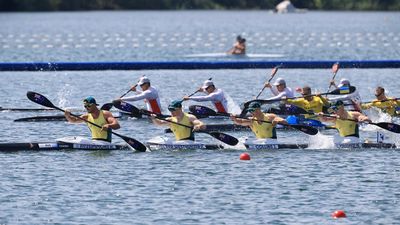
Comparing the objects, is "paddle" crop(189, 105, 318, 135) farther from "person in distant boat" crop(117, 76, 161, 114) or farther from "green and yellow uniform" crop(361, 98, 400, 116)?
"person in distant boat" crop(117, 76, 161, 114)

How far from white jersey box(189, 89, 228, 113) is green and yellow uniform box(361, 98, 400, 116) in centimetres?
388

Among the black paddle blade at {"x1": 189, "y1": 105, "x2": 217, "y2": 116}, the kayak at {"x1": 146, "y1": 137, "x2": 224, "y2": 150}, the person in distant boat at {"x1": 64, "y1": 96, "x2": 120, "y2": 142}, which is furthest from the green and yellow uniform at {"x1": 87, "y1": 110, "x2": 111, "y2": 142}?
the black paddle blade at {"x1": 189, "y1": 105, "x2": 217, "y2": 116}

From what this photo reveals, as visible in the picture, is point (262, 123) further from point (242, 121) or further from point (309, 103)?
point (309, 103)

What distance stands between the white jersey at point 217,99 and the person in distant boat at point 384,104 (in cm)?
388

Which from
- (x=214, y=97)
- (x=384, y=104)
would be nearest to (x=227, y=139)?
(x=214, y=97)

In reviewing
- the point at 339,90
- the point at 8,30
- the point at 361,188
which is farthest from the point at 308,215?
the point at 8,30

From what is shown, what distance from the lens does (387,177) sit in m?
26.0

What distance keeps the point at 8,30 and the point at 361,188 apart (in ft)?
223

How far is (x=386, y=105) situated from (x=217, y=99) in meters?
4.71

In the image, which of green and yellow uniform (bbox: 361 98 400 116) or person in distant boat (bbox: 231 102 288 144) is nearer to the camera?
person in distant boat (bbox: 231 102 288 144)

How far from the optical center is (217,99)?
3478 cm

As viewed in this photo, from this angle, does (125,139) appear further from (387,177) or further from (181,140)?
(387,177)

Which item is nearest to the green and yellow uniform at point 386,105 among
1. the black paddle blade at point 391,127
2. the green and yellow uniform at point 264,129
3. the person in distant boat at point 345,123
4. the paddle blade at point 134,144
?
the black paddle blade at point 391,127

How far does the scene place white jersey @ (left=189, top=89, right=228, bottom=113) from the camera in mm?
34625
